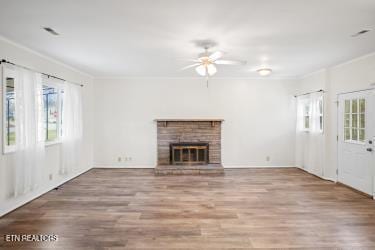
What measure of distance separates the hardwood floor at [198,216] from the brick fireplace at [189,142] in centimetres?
136

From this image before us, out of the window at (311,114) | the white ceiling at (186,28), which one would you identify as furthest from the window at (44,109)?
the window at (311,114)

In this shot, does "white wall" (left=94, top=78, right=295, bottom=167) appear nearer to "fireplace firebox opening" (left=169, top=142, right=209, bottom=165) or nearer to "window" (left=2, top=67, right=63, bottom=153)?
"fireplace firebox opening" (left=169, top=142, right=209, bottom=165)

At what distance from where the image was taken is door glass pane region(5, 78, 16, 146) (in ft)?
12.7

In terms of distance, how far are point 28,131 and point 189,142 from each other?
4.00 metres

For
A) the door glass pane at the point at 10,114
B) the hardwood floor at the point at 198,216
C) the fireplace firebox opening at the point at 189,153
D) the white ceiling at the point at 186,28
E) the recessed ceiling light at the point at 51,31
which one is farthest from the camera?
the fireplace firebox opening at the point at 189,153

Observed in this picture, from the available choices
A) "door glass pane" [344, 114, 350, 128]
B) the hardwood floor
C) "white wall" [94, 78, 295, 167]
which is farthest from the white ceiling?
the hardwood floor

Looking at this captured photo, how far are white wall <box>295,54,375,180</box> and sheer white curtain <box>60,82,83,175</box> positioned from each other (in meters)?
5.70

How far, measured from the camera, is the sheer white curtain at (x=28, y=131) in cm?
394

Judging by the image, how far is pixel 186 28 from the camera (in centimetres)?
325

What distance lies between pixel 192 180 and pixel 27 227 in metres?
3.36

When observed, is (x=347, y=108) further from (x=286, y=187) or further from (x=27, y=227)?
(x=27, y=227)

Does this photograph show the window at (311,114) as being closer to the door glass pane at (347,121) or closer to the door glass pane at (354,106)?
the door glass pane at (347,121)

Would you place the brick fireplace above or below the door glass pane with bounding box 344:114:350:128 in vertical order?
below

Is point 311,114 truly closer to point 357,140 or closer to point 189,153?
point 357,140
